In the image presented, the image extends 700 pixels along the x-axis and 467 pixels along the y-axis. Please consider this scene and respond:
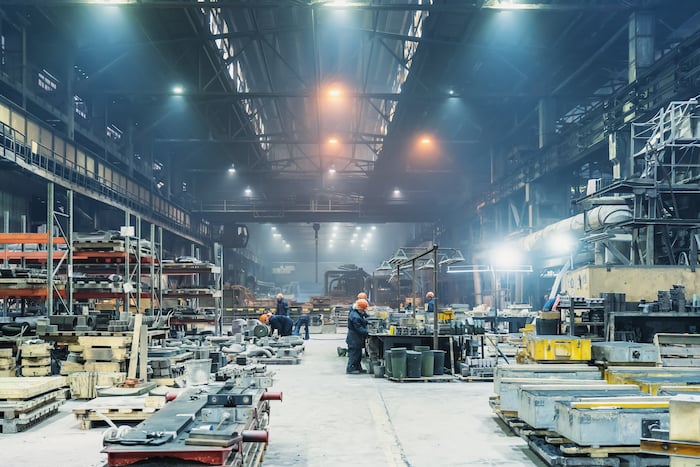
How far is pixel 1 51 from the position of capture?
17453mm

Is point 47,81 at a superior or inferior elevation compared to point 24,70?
superior

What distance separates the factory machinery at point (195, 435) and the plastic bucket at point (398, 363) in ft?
17.3

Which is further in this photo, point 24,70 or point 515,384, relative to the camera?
point 24,70

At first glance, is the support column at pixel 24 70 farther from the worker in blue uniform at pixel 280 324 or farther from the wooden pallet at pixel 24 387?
the wooden pallet at pixel 24 387

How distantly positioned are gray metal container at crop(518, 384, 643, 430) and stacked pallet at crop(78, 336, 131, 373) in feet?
19.2

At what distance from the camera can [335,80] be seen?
28.8 metres

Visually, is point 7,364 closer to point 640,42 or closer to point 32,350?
point 32,350

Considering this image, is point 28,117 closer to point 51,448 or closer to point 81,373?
point 81,373

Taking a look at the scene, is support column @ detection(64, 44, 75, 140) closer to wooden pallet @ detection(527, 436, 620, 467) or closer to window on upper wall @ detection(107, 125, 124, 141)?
window on upper wall @ detection(107, 125, 124, 141)

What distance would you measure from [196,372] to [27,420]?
10.1 feet

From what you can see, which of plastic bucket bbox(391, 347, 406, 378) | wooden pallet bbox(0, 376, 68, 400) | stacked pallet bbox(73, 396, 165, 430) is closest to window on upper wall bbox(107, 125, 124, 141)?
plastic bucket bbox(391, 347, 406, 378)

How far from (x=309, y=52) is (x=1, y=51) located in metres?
13.8

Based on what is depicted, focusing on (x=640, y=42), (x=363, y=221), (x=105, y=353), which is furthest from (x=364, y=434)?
(x=363, y=221)

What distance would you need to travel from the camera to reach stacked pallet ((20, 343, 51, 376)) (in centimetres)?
838
